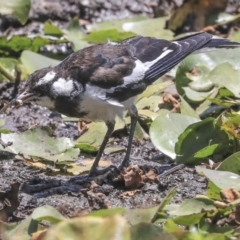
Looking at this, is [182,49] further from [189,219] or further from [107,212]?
[107,212]

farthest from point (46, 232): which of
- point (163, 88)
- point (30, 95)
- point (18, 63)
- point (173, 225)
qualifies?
point (18, 63)

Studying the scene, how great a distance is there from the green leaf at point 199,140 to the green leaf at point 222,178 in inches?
23.3

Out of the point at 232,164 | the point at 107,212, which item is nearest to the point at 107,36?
the point at 232,164

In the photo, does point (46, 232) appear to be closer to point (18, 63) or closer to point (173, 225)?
point (173, 225)

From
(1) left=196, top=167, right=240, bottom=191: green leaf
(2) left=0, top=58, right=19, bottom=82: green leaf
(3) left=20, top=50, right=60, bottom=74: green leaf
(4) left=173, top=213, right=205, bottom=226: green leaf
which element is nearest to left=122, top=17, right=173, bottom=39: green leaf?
(3) left=20, top=50, right=60, bottom=74: green leaf

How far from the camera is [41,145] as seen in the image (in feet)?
15.5

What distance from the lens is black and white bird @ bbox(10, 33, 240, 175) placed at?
4.30m

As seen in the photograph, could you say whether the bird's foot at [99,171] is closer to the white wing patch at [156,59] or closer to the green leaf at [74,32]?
the white wing patch at [156,59]

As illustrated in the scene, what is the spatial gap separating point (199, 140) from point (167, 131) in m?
0.21

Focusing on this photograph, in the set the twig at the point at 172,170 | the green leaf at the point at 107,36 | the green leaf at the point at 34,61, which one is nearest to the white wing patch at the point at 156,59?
the twig at the point at 172,170

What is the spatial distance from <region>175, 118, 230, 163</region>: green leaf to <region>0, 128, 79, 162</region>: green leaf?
2.02ft

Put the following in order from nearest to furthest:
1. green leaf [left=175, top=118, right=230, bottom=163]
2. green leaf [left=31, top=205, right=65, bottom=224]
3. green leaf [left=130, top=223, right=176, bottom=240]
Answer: green leaf [left=130, top=223, right=176, bottom=240]
green leaf [left=31, top=205, right=65, bottom=224]
green leaf [left=175, top=118, right=230, bottom=163]

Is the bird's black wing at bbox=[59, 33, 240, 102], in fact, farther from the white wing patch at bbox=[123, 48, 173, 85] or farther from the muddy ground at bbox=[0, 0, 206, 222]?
the muddy ground at bbox=[0, 0, 206, 222]

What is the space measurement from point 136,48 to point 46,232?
1.87m
